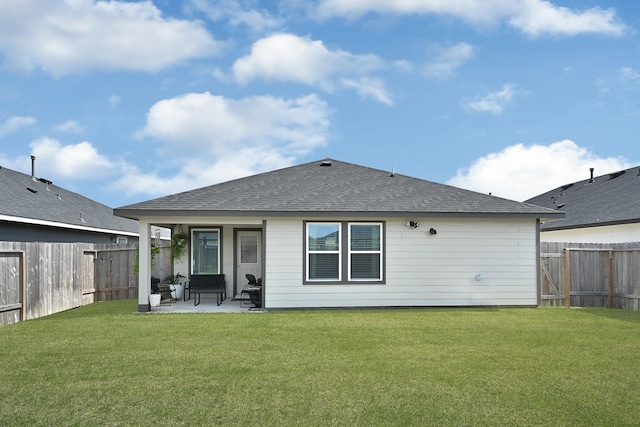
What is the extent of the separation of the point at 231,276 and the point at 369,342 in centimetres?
763

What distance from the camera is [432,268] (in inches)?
501

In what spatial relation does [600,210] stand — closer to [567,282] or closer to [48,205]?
[567,282]

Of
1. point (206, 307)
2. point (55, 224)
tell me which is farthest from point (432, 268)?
point (55, 224)

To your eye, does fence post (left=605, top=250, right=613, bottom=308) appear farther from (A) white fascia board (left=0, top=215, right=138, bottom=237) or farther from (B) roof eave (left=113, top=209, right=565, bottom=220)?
(A) white fascia board (left=0, top=215, right=138, bottom=237)

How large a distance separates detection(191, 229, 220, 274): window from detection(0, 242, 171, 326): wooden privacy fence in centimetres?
148

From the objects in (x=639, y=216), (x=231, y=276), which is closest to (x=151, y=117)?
(x=231, y=276)

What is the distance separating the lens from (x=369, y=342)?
820 centimetres

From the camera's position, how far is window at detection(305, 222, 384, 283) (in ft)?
40.6

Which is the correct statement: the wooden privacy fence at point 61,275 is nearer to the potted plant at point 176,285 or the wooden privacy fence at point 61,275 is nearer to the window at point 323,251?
the potted plant at point 176,285

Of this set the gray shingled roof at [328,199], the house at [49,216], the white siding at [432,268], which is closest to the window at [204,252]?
the gray shingled roof at [328,199]

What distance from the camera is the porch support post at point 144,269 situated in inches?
478

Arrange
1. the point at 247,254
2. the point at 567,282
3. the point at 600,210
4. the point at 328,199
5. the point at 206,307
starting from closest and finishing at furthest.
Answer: the point at 328,199, the point at 206,307, the point at 567,282, the point at 247,254, the point at 600,210

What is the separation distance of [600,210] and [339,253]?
11953mm

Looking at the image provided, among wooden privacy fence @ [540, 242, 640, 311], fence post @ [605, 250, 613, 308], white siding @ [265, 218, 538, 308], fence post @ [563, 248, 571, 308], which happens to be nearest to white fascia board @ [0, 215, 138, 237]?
white siding @ [265, 218, 538, 308]
